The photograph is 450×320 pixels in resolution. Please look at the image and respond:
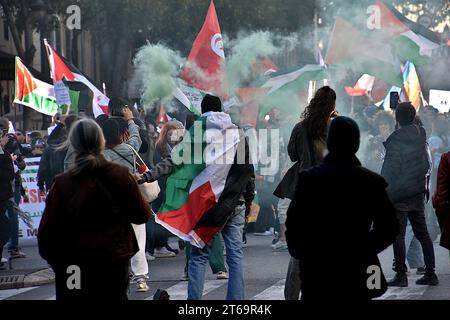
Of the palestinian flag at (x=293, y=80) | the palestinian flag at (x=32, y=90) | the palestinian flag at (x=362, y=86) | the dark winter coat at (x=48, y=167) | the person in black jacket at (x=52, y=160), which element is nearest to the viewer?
the person in black jacket at (x=52, y=160)

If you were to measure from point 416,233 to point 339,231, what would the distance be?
5.18 m

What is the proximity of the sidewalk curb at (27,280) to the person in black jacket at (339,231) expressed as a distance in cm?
631

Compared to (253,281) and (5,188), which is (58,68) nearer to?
(5,188)

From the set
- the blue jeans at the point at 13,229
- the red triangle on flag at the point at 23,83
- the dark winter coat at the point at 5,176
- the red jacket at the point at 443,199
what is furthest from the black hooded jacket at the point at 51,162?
the red jacket at the point at 443,199

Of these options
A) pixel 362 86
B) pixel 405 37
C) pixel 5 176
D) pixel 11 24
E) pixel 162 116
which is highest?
pixel 11 24

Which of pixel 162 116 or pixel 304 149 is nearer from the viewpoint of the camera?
pixel 304 149

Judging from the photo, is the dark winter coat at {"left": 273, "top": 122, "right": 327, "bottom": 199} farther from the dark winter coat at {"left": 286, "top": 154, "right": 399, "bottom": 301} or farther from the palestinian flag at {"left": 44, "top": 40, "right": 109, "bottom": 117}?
the palestinian flag at {"left": 44, "top": 40, "right": 109, "bottom": 117}

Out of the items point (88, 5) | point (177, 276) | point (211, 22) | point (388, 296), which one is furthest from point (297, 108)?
point (88, 5)

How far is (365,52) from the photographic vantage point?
19.5m

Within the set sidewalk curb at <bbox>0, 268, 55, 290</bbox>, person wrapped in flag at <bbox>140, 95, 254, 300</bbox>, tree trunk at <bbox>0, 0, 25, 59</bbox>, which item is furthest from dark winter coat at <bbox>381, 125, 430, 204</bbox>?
tree trunk at <bbox>0, 0, 25, 59</bbox>

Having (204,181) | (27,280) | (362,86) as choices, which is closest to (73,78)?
(27,280)

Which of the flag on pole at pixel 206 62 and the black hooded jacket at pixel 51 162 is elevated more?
the flag on pole at pixel 206 62

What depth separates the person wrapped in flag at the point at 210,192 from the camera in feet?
29.8

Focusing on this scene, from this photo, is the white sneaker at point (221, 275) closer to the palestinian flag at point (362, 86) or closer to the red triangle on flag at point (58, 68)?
the red triangle on flag at point (58, 68)
